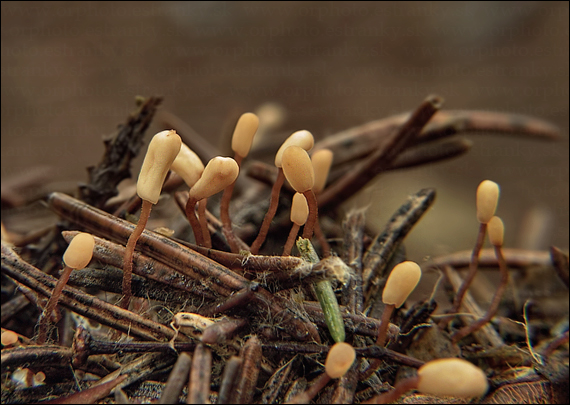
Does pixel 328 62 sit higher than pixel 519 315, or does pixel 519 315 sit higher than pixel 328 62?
pixel 328 62

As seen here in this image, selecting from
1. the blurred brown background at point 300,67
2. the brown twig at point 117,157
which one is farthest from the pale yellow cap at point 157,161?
the blurred brown background at point 300,67

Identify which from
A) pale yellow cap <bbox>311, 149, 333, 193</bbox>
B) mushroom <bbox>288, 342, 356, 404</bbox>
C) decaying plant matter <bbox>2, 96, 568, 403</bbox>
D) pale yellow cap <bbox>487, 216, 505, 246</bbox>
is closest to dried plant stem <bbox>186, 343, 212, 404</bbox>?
decaying plant matter <bbox>2, 96, 568, 403</bbox>

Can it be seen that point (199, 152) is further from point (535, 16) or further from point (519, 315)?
point (535, 16)

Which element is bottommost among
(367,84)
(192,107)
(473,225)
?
(473,225)

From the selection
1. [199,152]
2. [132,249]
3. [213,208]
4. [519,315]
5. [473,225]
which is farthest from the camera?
[473,225]

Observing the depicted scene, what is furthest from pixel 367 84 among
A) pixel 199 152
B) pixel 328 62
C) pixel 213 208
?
pixel 213 208

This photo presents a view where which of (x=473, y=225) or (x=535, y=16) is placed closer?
(x=473, y=225)

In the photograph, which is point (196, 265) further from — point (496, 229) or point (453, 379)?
point (496, 229)
